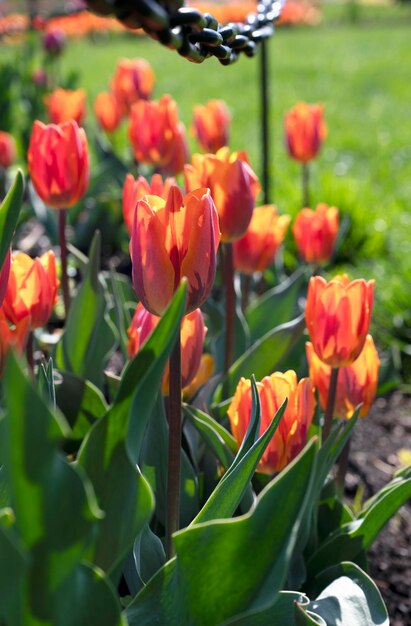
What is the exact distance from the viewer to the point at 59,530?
28.1 inches

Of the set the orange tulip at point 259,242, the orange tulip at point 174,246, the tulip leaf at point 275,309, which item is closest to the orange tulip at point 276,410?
the orange tulip at point 174,246

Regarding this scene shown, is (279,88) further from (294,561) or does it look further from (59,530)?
(59,530)

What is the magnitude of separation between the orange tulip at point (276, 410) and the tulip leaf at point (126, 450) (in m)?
0.36

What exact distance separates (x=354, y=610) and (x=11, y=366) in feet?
2.34

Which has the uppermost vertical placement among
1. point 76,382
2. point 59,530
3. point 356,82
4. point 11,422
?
point 11,422

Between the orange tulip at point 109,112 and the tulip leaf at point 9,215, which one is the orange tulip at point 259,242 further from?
the orange tulip at point 109,112

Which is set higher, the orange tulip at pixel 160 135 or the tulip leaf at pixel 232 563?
the orange tulip at pixel 160 135

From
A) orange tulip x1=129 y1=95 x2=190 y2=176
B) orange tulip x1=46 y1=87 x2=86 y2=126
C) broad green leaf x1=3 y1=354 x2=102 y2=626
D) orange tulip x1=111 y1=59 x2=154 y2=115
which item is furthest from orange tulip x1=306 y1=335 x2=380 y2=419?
orange tulip x1=111 y1=59 x2=154 y2=115

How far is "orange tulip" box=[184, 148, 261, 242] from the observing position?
1499 mm

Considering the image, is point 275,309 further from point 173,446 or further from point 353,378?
point 173,446

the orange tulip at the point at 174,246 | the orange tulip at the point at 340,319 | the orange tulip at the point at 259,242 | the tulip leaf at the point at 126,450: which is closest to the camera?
the tulip leaf at the point at 126,450

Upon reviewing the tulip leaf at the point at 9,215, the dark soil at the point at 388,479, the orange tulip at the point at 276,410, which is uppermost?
the tulip leaf at the point at 9,215

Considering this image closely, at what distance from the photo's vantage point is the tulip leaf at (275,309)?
2.02 metres

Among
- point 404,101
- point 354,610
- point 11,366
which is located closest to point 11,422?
point 11,366
